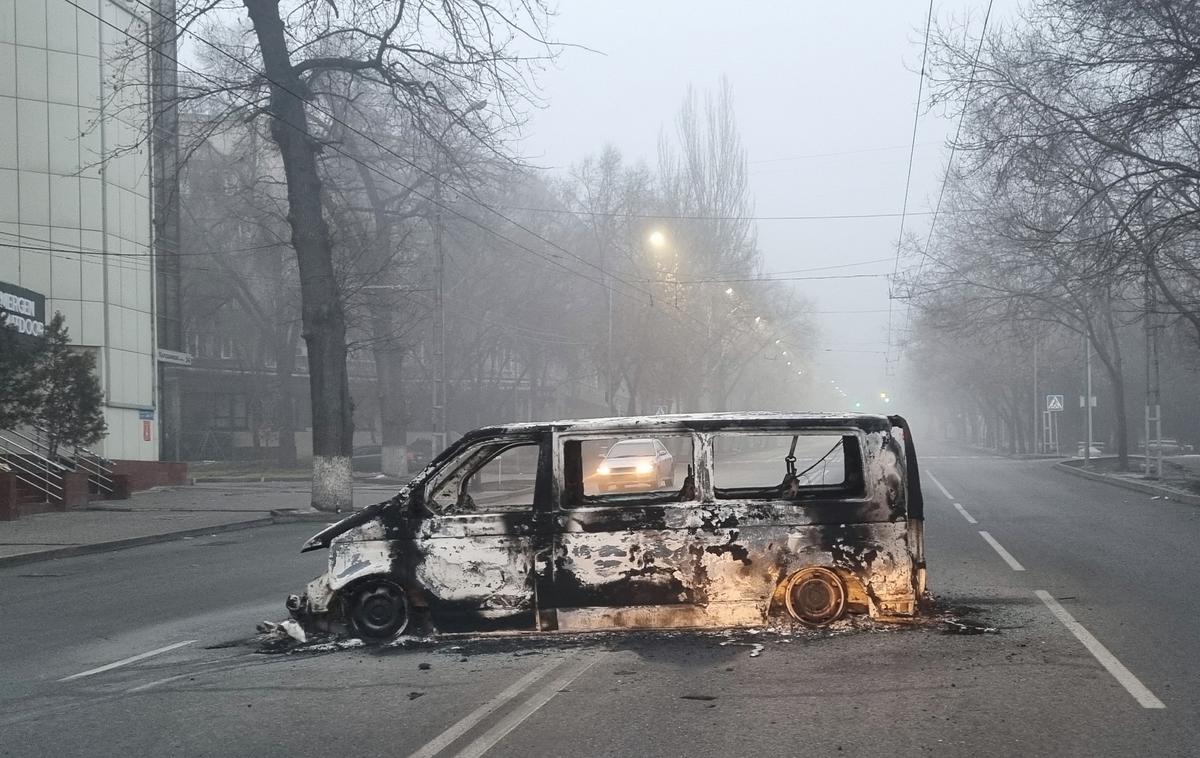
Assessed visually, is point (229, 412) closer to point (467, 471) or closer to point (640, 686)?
point (467, 471)

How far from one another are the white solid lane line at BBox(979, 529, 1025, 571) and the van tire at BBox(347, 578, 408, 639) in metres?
6.97

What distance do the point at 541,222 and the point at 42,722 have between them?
52.5 meters

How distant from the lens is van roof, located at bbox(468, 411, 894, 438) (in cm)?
872

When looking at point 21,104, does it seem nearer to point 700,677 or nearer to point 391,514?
point 391,514

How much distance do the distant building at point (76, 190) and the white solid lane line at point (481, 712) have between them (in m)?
27.2

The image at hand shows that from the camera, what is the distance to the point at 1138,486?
29453 millimetres

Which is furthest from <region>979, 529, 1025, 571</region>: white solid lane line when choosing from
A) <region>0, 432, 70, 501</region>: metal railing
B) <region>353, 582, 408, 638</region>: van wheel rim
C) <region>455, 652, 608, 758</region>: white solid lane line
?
<region>0, 432, 70, 501</region>: metal railing

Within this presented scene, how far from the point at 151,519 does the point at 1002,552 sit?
15.8 metres

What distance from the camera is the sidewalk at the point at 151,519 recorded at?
18047 mm

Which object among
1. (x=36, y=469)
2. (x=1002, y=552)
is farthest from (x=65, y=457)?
(x=1002, y=552)

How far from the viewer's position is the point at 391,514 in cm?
877

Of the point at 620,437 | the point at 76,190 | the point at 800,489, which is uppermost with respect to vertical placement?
the point at 76,190

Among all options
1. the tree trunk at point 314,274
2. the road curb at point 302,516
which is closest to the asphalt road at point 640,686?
the road curb at point 302,516

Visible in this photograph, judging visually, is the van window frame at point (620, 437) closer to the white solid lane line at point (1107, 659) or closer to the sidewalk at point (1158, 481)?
the white solid lane line at point (1107, 659)
